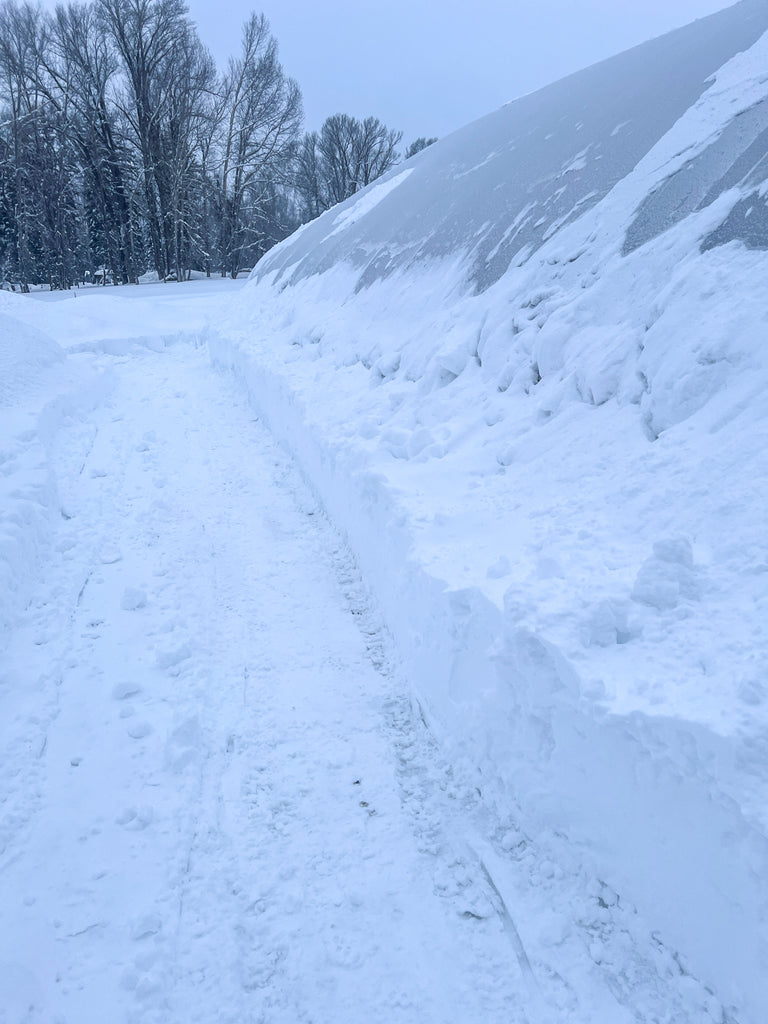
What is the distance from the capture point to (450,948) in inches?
92.4

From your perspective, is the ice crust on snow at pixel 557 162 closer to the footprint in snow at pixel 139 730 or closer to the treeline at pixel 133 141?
the footprint in snow at pixel 139 730

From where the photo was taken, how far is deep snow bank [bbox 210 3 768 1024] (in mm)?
2166

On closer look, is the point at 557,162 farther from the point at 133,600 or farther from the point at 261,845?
the point at 261,845

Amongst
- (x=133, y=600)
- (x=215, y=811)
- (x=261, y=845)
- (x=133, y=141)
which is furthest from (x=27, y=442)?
(x=133, y=141)

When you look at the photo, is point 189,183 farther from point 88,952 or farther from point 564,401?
point 88,952

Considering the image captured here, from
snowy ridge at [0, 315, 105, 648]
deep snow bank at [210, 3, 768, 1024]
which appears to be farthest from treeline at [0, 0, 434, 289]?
deep snow bank at [210, 3, 768, 1024]

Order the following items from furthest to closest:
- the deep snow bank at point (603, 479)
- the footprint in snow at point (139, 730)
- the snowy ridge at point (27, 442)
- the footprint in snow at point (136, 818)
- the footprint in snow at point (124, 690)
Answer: the snowy ridge at point (27, 442), the footprint in snow at point (124, 690), the footprint in snow at point (139, 730), the footprint in snow at point (136, 818), the deep snow bank at point (603, 479)

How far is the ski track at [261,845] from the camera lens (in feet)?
7.28

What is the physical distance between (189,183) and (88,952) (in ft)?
108

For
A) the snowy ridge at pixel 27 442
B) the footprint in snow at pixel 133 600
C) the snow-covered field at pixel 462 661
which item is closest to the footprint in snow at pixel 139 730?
the snow-covered field at pixel 462 661

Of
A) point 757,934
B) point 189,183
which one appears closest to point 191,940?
point 757,934

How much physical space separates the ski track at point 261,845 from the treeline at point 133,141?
1156 inches

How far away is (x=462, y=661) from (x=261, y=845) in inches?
49.1

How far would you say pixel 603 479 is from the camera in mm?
3596
